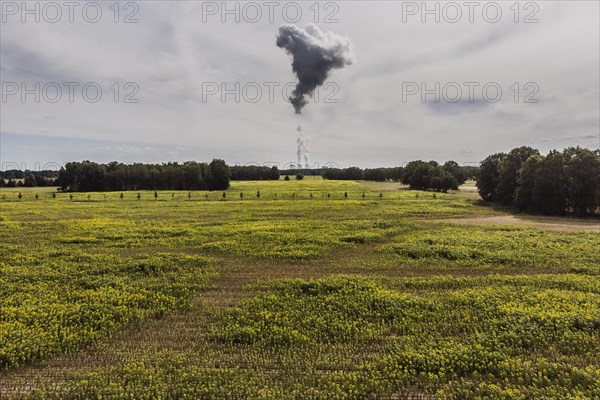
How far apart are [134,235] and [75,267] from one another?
32.8 feet

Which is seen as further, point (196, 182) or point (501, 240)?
point (196, 182)

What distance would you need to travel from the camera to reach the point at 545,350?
1129 cm

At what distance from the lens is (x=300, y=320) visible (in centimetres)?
1330

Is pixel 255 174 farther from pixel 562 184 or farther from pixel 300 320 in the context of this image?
pixel 300 320

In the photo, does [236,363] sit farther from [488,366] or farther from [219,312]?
[488,366]

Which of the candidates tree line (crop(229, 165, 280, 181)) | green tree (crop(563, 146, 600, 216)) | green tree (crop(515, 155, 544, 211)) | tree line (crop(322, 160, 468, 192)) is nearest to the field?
green tree (crop(563, 146, 600, 216))

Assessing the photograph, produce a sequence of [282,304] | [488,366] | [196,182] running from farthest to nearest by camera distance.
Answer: [196,182], [282,304], [488,366]

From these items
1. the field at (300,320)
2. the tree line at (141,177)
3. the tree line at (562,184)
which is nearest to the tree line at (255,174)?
the tree line at (141,177)

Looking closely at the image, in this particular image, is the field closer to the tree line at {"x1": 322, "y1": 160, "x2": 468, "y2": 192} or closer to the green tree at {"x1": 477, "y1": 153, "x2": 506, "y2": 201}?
the green tree at {"x1": 477, "y1": 153, "x2": 506, "y2": 201}

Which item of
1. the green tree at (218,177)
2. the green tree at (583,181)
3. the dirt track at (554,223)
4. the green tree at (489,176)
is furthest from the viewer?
the green tree at (218,177)

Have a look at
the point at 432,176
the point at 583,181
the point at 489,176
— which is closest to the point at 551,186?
the point at 583,181

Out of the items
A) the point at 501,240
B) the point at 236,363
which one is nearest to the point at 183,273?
the point at 236,363

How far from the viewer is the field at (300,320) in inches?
378

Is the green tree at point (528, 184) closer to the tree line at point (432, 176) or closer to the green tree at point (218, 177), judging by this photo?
the tree line at point (432, 176)
